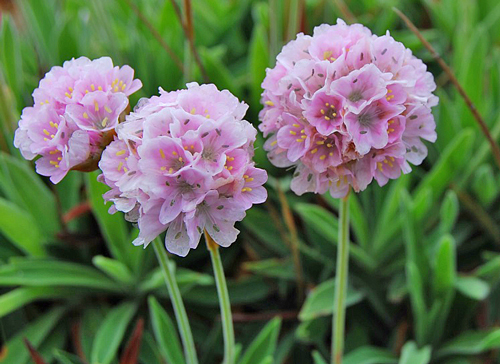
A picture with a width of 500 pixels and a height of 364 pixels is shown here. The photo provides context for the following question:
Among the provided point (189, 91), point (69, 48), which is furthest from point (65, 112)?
point (69, 48)

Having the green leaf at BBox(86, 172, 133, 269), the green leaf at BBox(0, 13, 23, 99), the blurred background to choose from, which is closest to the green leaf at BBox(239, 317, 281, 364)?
the blurred background

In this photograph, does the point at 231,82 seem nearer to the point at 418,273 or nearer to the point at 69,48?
the point at 69,48

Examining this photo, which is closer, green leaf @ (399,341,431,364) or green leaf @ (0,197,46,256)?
green leaf @ (399,341,431,364)

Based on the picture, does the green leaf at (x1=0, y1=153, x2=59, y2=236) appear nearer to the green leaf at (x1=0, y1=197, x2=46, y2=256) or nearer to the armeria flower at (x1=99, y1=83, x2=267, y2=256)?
the green leaf at (x1=0, y1=197, x2=46, y2=256)

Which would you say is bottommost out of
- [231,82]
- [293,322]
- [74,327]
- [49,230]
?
[293,322]

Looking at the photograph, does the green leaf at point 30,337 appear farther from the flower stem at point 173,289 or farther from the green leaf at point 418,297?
the green leaf at point 418,297

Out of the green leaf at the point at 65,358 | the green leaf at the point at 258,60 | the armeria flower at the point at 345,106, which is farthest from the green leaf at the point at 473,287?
the green leaf at the point at 65,358

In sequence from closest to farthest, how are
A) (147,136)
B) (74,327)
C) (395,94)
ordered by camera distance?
(147,136) → (395,94) → (74,327)
